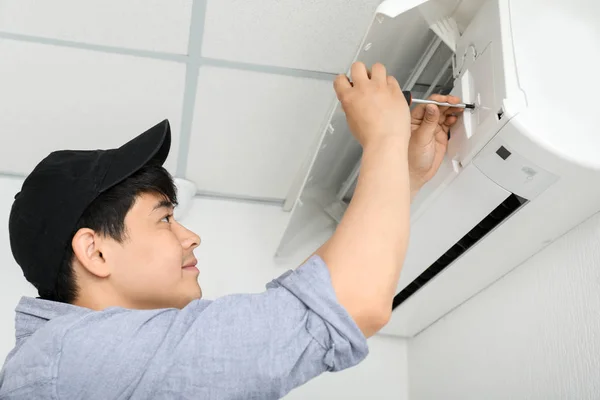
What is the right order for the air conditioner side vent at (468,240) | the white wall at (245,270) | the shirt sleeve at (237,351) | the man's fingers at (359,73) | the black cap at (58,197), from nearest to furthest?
the shirt sleeve at (237,351) → the black cap at (58,197) → the man's fingers at (359,73) → the air conditioner side vent at (468,240) → the white wall at (245,270)

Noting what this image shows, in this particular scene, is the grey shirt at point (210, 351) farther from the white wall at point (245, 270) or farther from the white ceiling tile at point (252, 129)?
the white wall at point (245, 270)

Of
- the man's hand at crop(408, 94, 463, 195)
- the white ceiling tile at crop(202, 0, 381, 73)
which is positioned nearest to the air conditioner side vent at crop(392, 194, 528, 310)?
the man's hand at crop(408, 94, 463, 195)

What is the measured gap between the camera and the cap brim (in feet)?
3.16

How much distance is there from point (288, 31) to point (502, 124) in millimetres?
647

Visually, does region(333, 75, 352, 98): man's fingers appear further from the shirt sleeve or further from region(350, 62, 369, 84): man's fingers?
the shirt sleeve

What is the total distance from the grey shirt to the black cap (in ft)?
0.69

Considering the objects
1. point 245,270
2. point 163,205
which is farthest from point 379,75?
point 245,270

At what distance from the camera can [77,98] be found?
169 centimetres

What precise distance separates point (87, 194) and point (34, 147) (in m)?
1.08

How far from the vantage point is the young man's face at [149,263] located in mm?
958

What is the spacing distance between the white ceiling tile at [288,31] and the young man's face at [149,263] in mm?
582

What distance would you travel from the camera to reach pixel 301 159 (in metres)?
1.93

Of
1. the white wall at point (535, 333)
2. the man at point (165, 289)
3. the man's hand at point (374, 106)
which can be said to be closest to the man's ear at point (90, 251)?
the man at point (165, 289)

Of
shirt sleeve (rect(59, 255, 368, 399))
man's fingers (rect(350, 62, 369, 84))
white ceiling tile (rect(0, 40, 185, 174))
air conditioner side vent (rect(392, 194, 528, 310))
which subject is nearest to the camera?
shirt sleeve (rect(59, 255, 368, 399))
